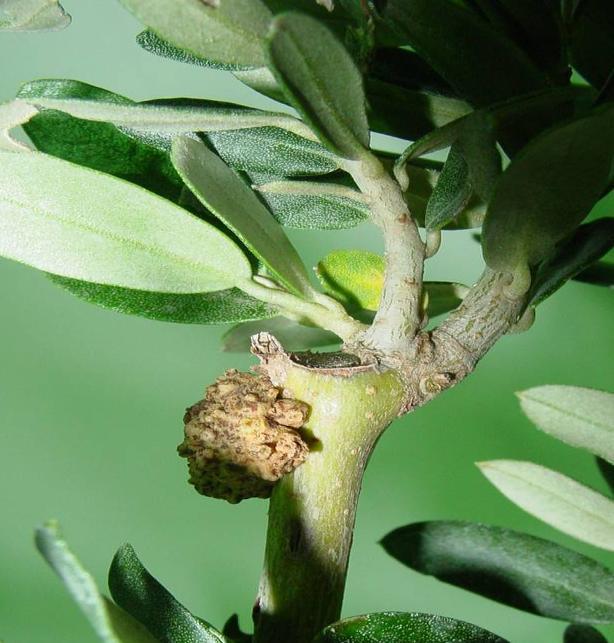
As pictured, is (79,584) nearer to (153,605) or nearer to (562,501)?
(153,605)

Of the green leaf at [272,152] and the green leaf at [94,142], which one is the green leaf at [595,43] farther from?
the green leaf at [94,142]

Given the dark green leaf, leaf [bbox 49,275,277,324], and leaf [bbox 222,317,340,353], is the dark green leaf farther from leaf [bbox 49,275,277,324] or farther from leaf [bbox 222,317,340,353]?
leaf [bbox 49,275,277,324]

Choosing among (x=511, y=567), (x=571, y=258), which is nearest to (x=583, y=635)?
(x=511, y=567)

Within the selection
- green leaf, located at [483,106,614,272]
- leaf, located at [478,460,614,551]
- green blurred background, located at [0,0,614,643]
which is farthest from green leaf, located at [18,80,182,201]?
green blurred background, located at [0,0,614,643]

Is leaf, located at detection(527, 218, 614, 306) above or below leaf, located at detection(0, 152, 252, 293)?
above

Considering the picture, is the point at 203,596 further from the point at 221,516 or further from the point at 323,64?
the point at 323,64

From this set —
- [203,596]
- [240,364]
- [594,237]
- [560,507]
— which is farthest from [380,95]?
[203,596]
